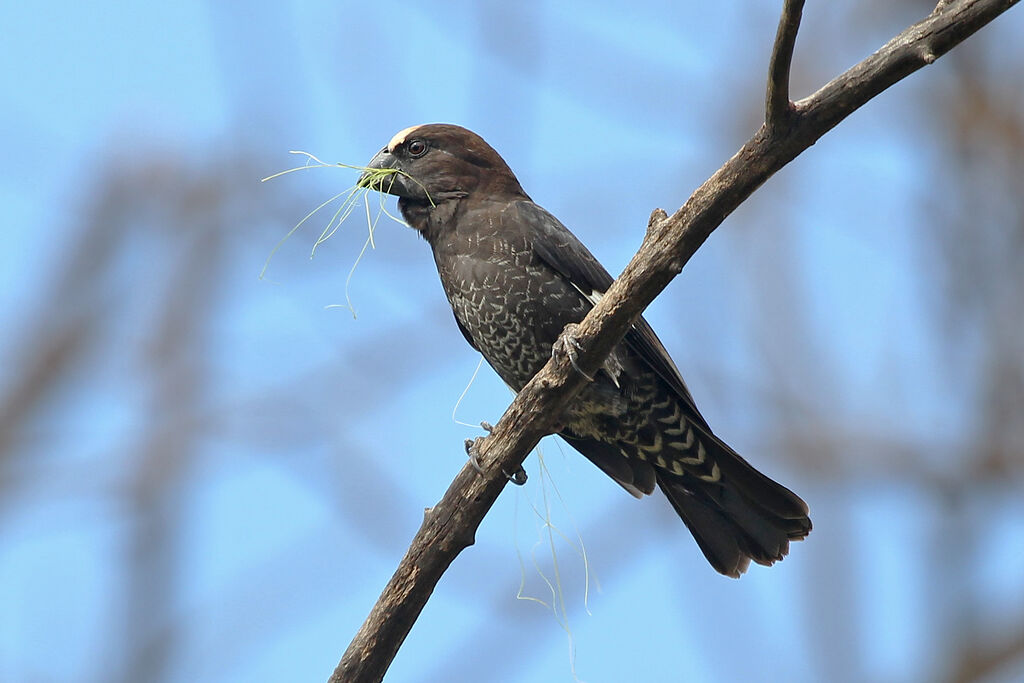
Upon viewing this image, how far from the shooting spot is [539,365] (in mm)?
5125

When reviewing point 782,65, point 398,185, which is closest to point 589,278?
point 398,185

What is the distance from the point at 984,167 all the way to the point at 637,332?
3116 millimetres

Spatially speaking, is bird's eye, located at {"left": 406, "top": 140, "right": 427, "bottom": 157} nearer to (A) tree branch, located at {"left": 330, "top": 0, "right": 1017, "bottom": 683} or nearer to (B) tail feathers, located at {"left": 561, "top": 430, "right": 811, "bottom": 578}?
(B) tail feathers, located at {"left": 561, "top": 430, "right": 811, "bottom": 578}

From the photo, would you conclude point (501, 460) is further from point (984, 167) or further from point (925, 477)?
point (984, 167)

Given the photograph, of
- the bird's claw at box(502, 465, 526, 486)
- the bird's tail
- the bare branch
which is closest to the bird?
the bird's tail

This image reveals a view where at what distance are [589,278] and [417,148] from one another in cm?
117

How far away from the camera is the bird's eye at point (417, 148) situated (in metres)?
5.70

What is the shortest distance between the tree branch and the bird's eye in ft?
6.78

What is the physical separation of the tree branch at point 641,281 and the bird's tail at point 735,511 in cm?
150

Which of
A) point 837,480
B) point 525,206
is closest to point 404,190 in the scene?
point 525,206

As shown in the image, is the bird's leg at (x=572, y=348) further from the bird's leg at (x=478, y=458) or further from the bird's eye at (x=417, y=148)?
the bird's eye at (x=417, y=148)

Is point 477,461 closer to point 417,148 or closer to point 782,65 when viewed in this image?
point 782,65

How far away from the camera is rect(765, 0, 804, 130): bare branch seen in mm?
3215

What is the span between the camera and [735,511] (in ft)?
17.6
